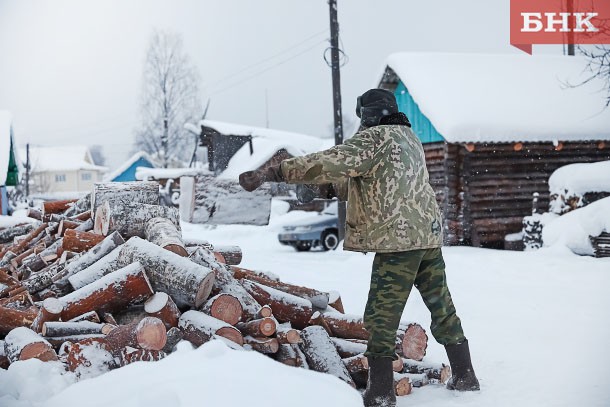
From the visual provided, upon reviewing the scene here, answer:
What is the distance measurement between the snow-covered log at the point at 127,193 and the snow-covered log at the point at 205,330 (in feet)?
9.78

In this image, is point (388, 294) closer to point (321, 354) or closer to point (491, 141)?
point (321, 354)

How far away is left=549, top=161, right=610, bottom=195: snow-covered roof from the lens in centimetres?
1072

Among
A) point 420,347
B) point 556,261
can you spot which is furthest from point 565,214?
point 420,347

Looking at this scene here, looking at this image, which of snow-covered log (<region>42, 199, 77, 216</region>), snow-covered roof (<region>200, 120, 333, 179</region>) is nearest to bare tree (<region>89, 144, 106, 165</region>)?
snow-covered roof (<region>200, 120, 333, 179</region>)

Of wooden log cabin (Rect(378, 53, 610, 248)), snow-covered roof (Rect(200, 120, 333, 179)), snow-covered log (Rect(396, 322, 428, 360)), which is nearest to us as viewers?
snow-covered log (Rect(396, 322, 428, 360))

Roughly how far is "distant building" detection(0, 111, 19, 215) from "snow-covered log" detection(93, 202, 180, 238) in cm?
1268

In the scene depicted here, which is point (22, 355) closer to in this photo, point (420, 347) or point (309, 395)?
point (309, 395)

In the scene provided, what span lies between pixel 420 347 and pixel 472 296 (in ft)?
10.7

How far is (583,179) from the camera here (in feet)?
36.3

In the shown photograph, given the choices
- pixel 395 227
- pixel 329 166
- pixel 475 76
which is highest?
pixel 475 76

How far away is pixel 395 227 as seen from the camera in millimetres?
3604

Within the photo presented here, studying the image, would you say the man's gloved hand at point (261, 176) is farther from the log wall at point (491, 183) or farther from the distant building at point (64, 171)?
the distant building at point (64, 171)

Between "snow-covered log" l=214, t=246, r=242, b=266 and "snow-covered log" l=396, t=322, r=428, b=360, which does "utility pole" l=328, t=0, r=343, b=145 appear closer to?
"snow-covered log" l=214, t=246, r=242, b=266

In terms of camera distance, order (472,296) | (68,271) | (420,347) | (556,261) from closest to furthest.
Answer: (420,347)
(68,271)
(472,296)
(556,261)
